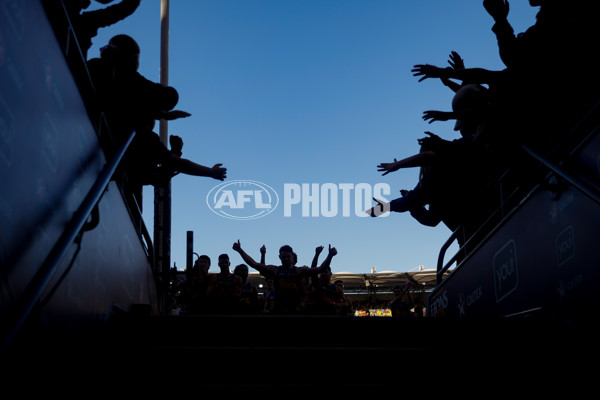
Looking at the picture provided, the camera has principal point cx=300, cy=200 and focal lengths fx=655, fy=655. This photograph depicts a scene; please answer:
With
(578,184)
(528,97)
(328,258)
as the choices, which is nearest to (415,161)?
(528,97)

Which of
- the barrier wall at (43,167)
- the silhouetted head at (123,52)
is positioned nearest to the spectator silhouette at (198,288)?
the silhouetted head at (123,52)

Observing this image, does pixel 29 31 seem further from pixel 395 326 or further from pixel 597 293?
pixel 597 293

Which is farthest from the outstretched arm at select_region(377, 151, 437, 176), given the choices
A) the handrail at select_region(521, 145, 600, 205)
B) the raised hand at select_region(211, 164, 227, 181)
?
the handrail at select_region(521, 145, 600, 205)

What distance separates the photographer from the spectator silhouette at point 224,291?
27.9 feet

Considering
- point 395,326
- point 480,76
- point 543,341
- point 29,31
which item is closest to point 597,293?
point 543,341

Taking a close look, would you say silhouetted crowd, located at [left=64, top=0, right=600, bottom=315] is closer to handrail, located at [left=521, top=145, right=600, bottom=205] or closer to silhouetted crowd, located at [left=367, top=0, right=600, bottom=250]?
silhouetted crowd, located at [left=367, top=0, right=600, bottom=250]

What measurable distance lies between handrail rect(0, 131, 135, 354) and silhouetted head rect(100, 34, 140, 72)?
5.45ft

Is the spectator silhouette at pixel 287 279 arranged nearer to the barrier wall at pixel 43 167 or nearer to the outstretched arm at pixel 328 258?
the outstretched arm at pixel 328 258

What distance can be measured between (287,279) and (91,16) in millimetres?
5165

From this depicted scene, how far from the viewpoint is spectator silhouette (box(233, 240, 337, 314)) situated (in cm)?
937

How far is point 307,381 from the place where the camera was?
397 cm

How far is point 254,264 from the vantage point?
9914 millimetres

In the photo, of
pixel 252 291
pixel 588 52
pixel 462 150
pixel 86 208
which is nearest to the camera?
pixel 86 208

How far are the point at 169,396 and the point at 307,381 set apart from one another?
0.85 m
